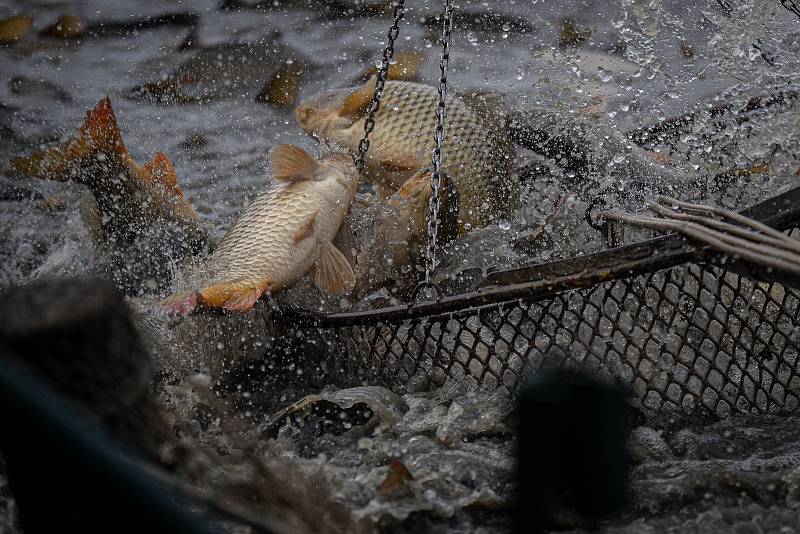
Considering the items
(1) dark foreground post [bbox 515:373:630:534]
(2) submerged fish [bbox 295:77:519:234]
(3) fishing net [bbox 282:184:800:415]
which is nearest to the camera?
(1) dark foreground post [bbox 515:373:630:534]

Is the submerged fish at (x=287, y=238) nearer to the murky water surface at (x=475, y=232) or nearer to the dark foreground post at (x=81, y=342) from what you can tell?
the murky water surface at (x=475, y=232)

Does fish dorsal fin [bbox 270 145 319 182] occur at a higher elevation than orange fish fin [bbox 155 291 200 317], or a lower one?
higher

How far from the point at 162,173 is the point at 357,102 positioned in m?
1.06

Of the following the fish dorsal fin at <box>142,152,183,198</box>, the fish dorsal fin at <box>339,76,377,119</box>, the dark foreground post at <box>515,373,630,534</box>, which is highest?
the dark foreground post at <box>515,373,630,534</box>

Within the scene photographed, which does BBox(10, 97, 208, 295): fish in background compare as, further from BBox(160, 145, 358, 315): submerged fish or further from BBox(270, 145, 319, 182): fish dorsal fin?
BBox(270, 145, 319, 182): fish dorsal fin

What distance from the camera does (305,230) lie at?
2576 millimetres

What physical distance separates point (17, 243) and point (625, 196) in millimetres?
2870

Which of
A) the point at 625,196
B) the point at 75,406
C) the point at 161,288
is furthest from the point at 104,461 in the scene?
the point at 625,196

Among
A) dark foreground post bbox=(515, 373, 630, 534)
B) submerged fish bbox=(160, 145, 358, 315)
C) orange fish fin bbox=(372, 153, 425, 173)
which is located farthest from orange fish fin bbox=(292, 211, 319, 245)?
dark foreground post bbox=(515, 373, 630, 534)

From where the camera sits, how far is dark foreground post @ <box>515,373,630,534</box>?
65cm

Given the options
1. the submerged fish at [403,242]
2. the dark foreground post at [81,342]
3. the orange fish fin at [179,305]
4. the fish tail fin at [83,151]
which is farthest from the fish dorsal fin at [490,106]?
the dark foreground post at [81,342]

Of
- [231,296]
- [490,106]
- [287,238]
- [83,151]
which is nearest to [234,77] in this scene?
[490,106]

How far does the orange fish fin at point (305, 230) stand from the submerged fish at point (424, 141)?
0.90 meters

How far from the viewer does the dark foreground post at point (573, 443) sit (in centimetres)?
65
